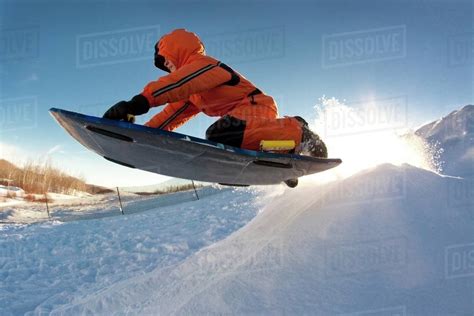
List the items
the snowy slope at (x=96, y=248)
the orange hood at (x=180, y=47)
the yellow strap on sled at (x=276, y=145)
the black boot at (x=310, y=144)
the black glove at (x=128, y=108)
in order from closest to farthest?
1. the black glove at (x=128, y=108)
2. the orange hood at (x=180, y=47)
3. the yellow strap on sled at (x=276, y=145)
4. the black boot at (x=310, y=144)
5. the snowy slope at (x=96, y=248)

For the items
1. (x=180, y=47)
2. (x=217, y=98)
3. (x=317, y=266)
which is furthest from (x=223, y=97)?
(x=317, y=266)

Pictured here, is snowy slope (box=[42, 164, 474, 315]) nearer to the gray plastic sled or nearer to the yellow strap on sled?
the gray plastic sled

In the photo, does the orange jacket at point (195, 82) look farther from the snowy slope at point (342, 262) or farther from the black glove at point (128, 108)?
the snowy slope at point (342, 262)

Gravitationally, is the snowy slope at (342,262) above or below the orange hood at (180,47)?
below

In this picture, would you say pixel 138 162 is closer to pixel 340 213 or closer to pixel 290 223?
pixel 290 223

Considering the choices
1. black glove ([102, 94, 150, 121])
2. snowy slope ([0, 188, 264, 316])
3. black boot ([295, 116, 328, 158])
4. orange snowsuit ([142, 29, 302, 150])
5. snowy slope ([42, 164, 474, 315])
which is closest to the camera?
snowy slope ([42, 164, 474, 315])

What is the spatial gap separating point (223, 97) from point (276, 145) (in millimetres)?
720

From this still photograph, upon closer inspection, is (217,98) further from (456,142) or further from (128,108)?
(456,142)

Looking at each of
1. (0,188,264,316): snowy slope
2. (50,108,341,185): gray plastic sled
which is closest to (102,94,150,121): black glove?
(50,108,341,185): gray plastic sled

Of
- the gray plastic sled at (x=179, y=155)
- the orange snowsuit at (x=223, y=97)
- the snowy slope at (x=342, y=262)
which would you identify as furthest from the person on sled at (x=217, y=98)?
the snowy slope at (x=342, y=262)

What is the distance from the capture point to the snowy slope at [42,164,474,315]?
308cm

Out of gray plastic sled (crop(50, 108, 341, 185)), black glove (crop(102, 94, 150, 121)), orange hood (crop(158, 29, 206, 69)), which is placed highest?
orange hood (crop(158, 29, 206, 69))

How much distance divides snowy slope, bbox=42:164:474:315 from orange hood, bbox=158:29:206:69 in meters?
2.03

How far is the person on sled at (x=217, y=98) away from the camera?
11.0ft
